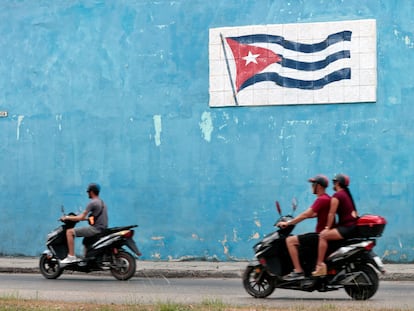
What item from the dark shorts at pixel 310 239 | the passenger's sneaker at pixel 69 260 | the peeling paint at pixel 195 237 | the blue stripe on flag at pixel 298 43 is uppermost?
the blue stripe on flag at pixel 298 43

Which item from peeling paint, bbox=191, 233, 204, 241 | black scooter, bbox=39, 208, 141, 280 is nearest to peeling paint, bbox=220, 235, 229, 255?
peeling paint, bbox=191, 233, 204, 241

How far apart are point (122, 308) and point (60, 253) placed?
606 cm

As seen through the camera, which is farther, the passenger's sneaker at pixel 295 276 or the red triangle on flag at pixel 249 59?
the red triangle on flag at pixel 249 59

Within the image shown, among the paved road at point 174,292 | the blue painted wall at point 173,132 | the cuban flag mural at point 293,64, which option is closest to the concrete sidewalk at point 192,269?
the paved road at point 174,292

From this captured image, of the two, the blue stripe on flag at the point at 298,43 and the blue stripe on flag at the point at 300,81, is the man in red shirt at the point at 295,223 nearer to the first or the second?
the blue stripe on flag at the point at 300,81

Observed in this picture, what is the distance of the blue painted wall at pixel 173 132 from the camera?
716 inches

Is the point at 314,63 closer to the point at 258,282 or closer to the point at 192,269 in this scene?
the point at 192,269

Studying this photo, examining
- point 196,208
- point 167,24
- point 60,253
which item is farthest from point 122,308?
point 167,24

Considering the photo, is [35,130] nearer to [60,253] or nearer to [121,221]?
[121,221]

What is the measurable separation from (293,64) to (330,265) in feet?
24.2

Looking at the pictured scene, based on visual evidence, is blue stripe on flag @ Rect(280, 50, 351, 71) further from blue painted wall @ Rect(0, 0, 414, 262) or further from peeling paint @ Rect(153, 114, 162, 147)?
peeling paint @ Rect(153, 114, 162, 147)

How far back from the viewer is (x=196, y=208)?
19031 millimetres

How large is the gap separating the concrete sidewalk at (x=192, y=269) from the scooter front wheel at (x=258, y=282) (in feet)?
13.4

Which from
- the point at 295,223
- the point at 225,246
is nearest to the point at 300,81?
the point at 225,246
